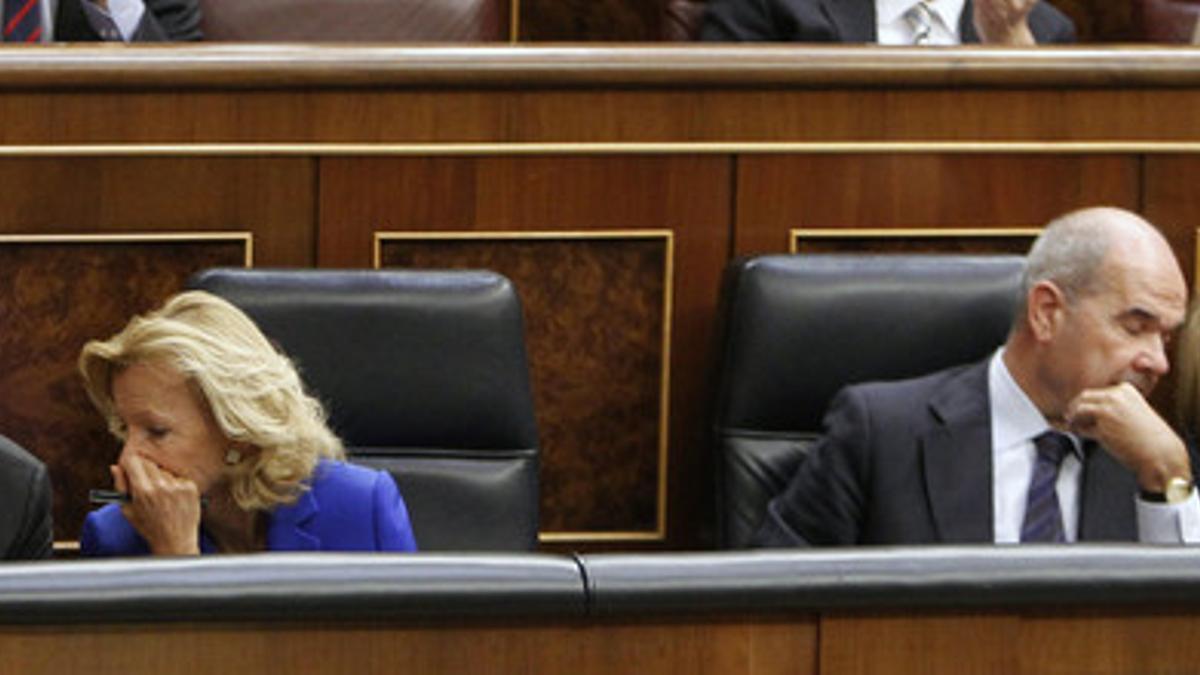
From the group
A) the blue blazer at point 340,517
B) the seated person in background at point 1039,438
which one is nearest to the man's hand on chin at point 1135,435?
the seated person in background at point 1039,438

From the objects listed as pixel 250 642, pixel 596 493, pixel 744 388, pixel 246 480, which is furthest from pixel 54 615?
pixel 596 493

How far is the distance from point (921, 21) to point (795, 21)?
11cm

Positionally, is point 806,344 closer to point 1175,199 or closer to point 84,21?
point 1175,199

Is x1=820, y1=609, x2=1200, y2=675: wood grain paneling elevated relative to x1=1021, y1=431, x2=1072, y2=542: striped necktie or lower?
elevated

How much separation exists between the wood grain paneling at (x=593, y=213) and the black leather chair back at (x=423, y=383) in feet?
0.52

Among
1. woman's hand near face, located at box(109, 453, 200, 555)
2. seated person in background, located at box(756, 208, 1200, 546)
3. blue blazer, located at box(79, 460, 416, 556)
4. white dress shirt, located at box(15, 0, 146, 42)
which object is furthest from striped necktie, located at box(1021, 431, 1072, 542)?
white dress shirt, located at box(15, 0, 146, 42)

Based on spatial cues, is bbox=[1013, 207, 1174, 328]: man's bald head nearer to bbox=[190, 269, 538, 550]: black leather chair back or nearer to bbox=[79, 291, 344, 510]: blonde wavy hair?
bbox=[190, 269, 538, 550]: black leather chair back

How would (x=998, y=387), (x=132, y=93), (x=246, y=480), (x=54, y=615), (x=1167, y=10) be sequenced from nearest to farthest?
(x=54, y=615) → (x=246, y=480) → (x=998, y=387) → (x=132, y=93) → (x=1167, y=10)

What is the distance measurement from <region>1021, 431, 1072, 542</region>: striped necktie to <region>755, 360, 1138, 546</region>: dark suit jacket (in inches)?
0.7

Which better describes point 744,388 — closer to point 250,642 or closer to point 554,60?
point 554,60

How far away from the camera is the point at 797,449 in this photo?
145cm

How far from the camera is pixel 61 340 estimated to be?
1.53 metres

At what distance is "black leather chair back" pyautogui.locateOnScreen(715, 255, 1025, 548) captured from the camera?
1.45 metres

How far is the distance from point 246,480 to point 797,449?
1.10 ft
